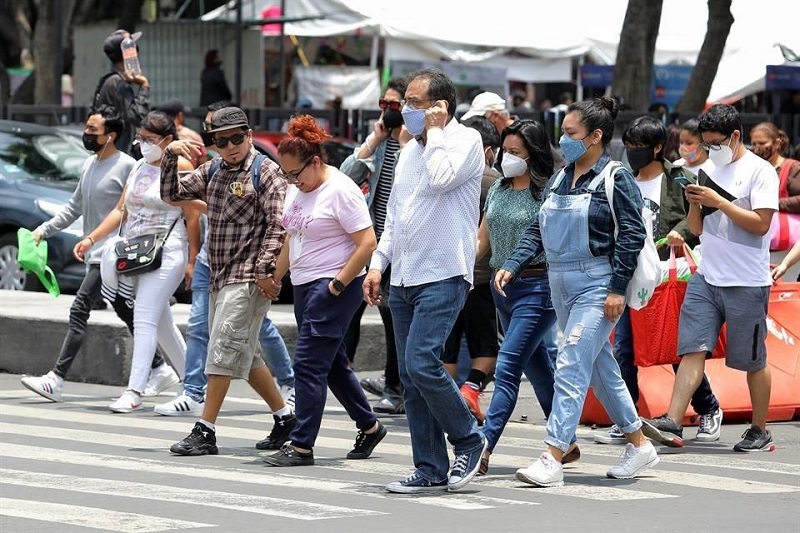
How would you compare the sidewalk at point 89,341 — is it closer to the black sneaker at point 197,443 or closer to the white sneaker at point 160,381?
the white sneaker at point 160,381

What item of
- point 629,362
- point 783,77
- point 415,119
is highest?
point 415,119

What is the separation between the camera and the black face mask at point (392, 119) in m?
10.5

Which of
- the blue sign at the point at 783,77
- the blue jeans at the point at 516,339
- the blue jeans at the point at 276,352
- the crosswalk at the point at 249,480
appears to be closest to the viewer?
the crosswalk at the point at 249,480

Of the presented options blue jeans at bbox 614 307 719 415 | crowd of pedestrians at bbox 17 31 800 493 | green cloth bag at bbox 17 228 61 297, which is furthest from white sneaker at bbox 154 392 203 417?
blue jeans at bbox 614 307 719 415

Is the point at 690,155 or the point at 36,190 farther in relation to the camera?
the point at 36,190

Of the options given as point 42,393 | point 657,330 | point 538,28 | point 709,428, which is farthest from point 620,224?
point 538,28

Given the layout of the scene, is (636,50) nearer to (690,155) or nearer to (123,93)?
(123,93)

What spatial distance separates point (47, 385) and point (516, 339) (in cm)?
393

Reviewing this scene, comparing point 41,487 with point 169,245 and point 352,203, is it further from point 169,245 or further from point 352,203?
point 169,245

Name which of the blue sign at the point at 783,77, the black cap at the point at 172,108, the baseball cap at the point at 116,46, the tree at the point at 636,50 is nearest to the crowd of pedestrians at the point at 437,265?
the black cap at the point at 172,108

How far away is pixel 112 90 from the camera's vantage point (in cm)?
1429

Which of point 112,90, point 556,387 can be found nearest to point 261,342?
point 556,387

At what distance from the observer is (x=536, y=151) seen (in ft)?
28.0

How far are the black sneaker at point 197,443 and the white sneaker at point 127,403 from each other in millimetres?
1810
